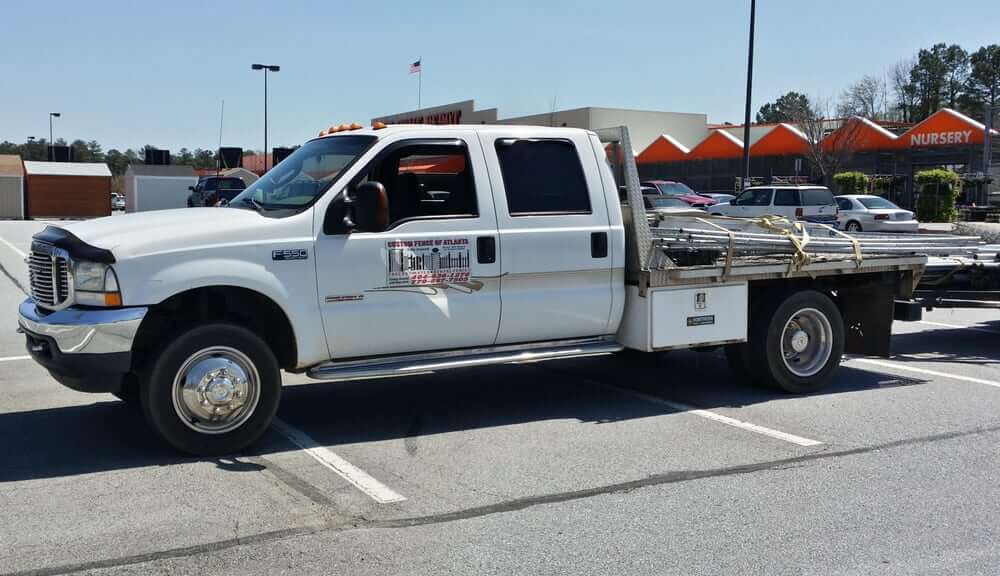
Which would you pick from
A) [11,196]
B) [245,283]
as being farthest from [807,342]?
[11,196]

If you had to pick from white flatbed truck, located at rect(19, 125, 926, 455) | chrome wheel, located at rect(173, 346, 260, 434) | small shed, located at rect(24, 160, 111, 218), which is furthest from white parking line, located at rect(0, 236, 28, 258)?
small shed, located at rect(24, 160, 111, 218)

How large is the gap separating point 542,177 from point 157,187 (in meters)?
47.3

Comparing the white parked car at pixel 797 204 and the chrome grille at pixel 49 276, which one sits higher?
the white parked car at pixel 797 204

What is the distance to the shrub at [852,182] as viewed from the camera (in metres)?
41.4

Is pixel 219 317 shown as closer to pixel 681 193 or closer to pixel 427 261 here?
pixel 427 261

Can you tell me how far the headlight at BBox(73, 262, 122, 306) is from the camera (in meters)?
5.70

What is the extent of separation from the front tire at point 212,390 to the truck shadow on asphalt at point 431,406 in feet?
0.59

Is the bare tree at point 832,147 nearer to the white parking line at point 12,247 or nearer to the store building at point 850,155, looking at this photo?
the store building at point 850,155

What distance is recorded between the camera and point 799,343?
26.7 feet

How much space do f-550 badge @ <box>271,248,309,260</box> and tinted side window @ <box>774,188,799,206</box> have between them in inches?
954

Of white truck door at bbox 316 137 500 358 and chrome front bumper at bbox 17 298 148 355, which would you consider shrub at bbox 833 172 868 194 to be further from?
chrome front bumper at bbox 17 298 148 355

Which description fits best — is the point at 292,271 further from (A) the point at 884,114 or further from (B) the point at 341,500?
(A) the point at 884,114

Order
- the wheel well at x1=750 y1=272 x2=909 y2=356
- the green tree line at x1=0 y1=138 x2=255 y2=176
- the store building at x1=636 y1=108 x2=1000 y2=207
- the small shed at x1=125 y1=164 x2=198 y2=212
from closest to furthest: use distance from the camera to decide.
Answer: the wheel well at x1=750 y1=272 x2=909 y2=356 < the store building at x1=636 y1=108 x2=1000 y2=207 < the small shed at x1=125 y1=164 x2=198 y2=212 < the green tree line at x1=0 y1=138 x2=255 y2=176

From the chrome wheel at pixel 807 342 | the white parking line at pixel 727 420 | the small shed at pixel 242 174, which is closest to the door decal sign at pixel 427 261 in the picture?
the white parking line at pixel 727 420
